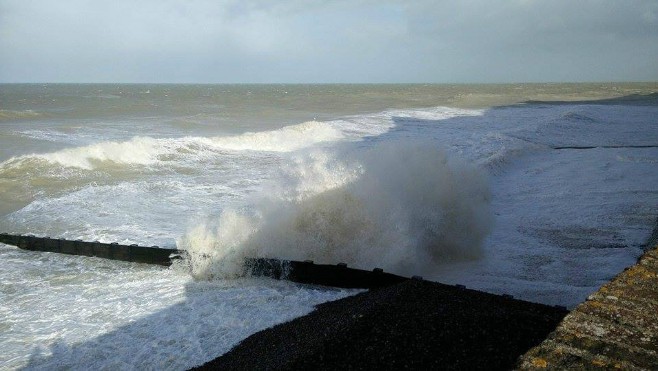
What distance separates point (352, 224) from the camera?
30.9 ft

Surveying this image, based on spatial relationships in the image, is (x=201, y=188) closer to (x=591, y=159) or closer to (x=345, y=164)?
(x=345, y=164)

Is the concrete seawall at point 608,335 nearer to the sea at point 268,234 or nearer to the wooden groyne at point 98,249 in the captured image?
the sea at point 268,234

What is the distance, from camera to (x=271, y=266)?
8.16 meters

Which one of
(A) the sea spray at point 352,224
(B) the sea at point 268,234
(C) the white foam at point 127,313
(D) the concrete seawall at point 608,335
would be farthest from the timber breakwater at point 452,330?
(A) the sea spray at point 352,224

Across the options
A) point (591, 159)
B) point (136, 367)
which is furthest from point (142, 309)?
point (591, 159)

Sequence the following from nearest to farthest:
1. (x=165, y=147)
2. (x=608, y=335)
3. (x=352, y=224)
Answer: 1. (x=608, y=335)
2. (x=352, y=224)
3. (x=165, y=147)

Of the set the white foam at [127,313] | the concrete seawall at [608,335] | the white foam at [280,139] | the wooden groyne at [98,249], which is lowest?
the white foam at [127,313]

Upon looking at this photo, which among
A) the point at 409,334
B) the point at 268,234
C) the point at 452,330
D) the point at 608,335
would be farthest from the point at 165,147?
the point at 608,335

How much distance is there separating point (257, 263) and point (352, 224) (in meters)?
2.15

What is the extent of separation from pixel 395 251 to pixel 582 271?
314cm

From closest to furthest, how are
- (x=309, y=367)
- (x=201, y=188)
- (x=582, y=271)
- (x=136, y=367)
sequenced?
(x=309, y=367)
(x=136, y=367)
(x=582, y=271)
(x=201, y=188)

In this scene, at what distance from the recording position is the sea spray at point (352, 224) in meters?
8.77

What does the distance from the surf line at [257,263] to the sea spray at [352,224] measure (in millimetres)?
422

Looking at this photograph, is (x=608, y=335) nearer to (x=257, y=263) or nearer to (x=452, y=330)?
(x=452, y=330)
